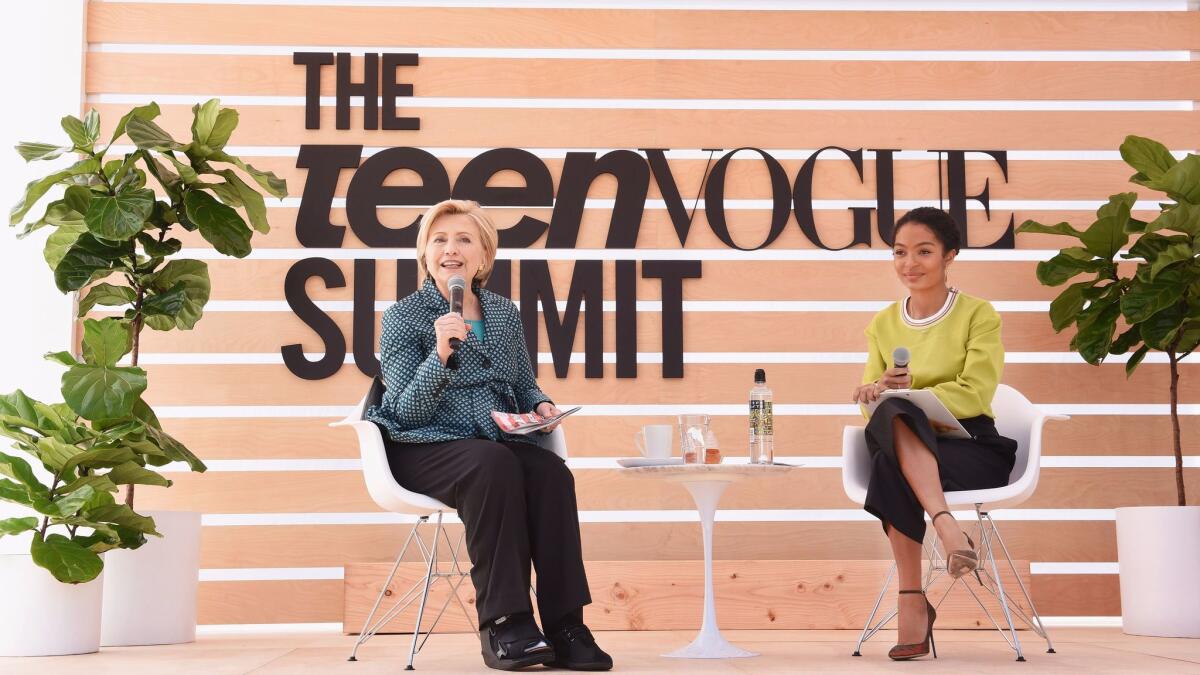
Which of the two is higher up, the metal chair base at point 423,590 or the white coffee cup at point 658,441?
the white coffee cup at point 658,441

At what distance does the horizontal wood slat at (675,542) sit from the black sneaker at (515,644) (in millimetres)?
1489

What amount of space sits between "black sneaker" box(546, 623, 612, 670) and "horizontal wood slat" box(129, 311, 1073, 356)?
168 centimetres

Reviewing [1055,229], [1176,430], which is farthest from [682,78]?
[1176,430]

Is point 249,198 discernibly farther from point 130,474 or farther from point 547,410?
point 547,410

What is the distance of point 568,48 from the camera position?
170 inches

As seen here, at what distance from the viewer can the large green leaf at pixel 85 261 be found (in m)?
3.31

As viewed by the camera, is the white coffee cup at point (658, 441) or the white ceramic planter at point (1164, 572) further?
the white ceramic planter at point (1164, 572)

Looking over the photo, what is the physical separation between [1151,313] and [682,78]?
6.18ft

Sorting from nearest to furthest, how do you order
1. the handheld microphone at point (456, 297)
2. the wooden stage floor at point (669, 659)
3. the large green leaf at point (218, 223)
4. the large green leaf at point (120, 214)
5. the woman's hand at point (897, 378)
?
the wooden stage floor at point (669, 659), the handheld microphone at point (456, 297), the woman's hand at point (897, 378), the large green leaf at point (120, 214), the large green leaf at point (218, 223)

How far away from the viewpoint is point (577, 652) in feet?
8.47

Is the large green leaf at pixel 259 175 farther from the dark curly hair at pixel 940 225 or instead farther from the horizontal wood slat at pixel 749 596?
the dark curly hair at pixel 940 225

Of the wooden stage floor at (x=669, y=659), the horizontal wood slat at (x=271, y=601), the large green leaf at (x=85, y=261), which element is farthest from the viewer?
the horizontal wood slat at (x=271, y=601)

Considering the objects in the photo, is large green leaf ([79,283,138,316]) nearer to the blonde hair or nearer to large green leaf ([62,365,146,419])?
large green leaf ([62,365,146,419])


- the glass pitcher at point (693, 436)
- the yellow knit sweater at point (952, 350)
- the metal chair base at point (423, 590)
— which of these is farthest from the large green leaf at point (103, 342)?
the yellow knit sweater at point (952, 350)
